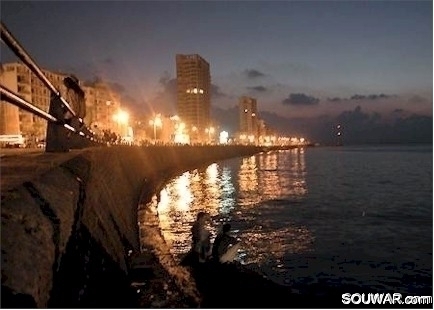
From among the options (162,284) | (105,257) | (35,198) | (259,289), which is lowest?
(259,289)

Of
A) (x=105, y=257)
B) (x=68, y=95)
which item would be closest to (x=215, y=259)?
(x=105, y=257)

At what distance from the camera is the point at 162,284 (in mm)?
7621

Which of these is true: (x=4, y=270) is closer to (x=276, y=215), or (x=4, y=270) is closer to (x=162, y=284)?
(x=162, y=284)

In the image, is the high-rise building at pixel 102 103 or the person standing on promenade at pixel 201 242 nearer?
the person standing on promenade at pixel 201 242

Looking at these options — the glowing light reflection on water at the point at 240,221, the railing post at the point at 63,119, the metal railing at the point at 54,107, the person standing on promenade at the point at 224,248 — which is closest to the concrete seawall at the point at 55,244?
the metal railing at the point at 54,107

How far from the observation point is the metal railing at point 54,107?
180 inches

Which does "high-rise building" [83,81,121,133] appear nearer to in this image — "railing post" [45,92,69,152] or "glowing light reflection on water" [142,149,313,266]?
"glowing light reflection on water" [142,149,313,266]

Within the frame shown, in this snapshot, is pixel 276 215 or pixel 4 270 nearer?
pixel 4 270

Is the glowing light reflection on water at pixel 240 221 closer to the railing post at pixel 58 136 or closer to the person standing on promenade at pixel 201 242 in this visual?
the person standing on promenade at pixel 201 242

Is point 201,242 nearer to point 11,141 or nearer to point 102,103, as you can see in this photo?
point 11,141

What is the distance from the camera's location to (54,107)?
8.95 metres

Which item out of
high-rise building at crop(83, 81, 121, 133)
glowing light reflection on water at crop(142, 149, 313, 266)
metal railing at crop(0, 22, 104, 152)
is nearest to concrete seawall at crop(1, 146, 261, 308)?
metal railing at crop(0, 22, 104, 152)

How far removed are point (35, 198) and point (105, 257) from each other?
230cm

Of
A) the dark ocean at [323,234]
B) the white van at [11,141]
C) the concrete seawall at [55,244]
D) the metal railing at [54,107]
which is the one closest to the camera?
the concrete seawall at [55,244]
